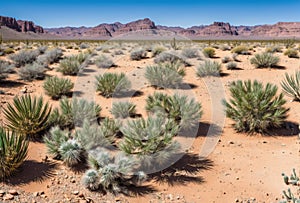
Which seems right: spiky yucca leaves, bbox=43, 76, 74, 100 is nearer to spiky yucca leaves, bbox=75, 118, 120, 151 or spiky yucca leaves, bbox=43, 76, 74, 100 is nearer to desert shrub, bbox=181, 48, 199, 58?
spiky yucca leaves, bbox=75, 118, 120, 151

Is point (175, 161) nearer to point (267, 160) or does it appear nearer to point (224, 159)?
point (224, 159)

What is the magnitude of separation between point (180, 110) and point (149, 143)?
2.29m

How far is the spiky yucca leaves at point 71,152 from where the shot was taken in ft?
16.3

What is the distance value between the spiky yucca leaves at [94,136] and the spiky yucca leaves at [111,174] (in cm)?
49

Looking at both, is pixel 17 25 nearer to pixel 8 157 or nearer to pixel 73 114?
pixel 73 114

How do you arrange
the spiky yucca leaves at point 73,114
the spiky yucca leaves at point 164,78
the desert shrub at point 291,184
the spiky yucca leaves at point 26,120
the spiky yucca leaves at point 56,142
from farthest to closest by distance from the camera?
the spiky yucca leaves at point 164,78 → the spiky yucca leaves at point 73,114 → the spiky yucca leaves at point 26,120 → the spiky yucca leaves at point 56,142 → the desert shrub at point 291,184

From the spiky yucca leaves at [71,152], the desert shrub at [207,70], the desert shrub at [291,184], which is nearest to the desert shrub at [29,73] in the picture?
the desert shrub at [207,70]

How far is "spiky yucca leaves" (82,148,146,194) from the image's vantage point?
441 cm

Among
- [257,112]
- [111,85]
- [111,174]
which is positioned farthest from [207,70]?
[111,174]

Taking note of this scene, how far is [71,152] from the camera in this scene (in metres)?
4.96

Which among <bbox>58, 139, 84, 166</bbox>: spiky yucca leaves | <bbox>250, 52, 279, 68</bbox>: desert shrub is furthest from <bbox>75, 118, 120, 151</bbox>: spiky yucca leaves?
<bbox>250, 52, 279, 68</bbox>: desert shrub

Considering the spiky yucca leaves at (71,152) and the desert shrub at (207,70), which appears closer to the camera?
the spiky yucca leaves at (71,152)

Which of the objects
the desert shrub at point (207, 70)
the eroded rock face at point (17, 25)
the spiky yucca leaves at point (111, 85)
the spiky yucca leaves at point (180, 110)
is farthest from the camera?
the eroded rock face at point (17, 25)

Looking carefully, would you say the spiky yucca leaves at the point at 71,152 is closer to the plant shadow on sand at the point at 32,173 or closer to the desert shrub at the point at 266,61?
the plant shadow on sand at the point at 32,173
